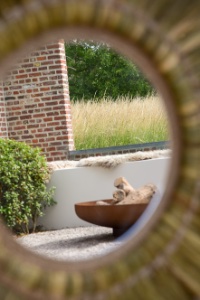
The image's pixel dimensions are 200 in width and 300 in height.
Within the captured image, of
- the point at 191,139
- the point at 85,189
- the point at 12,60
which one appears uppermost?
the point at 12,60

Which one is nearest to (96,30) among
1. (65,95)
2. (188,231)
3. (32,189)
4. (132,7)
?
(132,7)

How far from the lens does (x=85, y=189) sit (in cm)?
599

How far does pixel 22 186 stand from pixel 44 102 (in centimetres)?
94

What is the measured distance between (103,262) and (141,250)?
0.24ft

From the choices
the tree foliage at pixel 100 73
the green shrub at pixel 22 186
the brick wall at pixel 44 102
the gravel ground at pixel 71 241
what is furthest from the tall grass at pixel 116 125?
the tree foliage at pixel 100 73

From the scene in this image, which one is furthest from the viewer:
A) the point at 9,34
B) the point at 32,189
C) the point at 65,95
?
the point at 65,95

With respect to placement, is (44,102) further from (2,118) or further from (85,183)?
(85,183)

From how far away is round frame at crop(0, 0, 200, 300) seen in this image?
141 cm

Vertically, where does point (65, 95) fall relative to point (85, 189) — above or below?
above

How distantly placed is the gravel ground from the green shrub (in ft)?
0.56

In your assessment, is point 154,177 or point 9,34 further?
point 154,177

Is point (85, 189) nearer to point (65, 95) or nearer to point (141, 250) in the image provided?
point (65, 95)

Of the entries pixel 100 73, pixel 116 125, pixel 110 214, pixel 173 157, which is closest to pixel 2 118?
pixel 116 125

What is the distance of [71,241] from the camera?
523 centimetres
